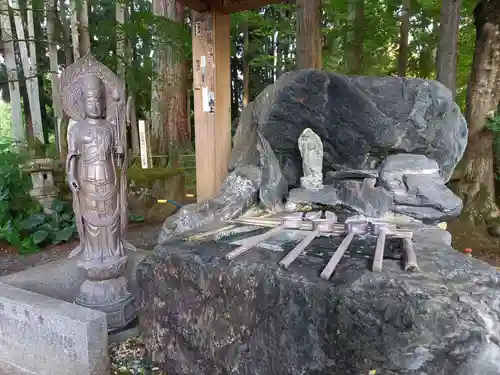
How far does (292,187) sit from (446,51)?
3.37m

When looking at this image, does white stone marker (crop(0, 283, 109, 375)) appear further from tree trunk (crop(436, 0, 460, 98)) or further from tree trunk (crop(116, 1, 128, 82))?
tree trunk (crop(436, 0, 460, 98))

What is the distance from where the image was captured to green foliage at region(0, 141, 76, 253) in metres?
5.53

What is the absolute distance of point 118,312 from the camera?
10.2 ft

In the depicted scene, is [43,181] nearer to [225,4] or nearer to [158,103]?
[158,103]

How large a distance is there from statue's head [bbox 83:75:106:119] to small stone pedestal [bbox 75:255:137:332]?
122 cm

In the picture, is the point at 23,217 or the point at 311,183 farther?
the point at 23,217

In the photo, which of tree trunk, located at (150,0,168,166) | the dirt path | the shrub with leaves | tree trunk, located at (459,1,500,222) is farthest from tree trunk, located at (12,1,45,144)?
tree trunk, located at (459,1,500,222)

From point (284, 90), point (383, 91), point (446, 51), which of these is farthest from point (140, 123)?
point (446, 51)

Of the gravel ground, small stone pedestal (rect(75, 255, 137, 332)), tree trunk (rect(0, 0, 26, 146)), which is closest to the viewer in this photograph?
the gravel ground

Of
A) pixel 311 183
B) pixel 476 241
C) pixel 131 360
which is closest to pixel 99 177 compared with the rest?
pixel 131 360

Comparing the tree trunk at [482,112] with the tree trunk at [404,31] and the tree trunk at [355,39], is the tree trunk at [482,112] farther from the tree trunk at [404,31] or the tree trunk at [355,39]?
the tree trunk at [355,39]

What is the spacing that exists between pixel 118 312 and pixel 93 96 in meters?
1.75

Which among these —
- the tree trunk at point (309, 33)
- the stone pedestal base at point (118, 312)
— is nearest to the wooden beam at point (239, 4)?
the tree trunk at point (309, 33)

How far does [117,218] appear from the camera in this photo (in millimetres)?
3219
